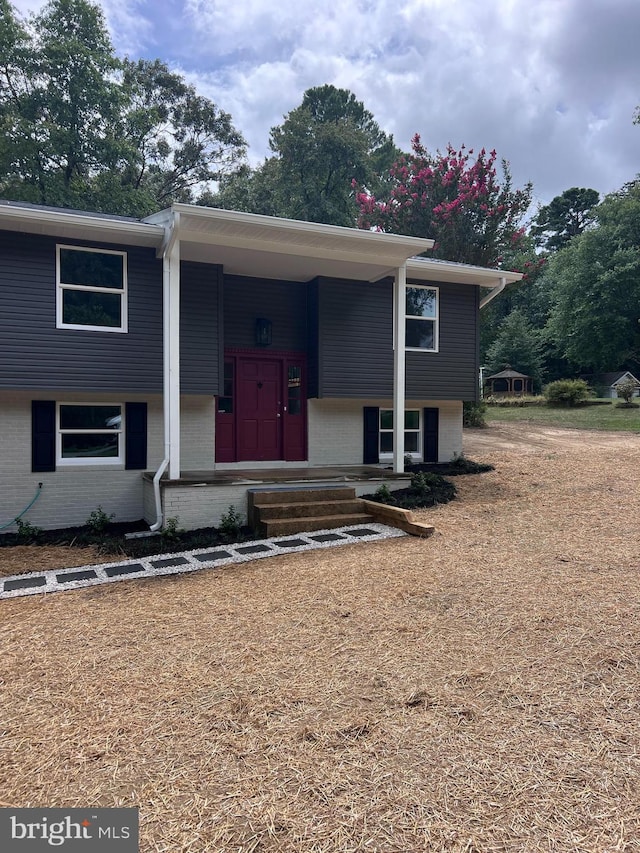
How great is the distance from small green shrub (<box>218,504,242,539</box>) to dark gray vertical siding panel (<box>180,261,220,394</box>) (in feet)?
7.55

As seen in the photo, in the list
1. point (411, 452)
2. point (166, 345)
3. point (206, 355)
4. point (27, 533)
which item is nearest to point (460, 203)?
point (411, 452)

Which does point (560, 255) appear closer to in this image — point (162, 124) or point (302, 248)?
point (162, 124)

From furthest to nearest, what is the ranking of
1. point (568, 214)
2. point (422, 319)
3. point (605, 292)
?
point (568, 214) → point (605, 292) → point (422, 319)

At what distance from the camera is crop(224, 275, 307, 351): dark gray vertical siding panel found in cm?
951

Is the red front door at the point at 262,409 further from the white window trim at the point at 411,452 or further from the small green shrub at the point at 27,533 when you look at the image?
the small green shrub at the point at 27,533

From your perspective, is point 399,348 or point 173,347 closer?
point 173,347

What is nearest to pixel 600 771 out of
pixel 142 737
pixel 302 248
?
pixel 142 737

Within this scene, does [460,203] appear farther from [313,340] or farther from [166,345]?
[166,345]

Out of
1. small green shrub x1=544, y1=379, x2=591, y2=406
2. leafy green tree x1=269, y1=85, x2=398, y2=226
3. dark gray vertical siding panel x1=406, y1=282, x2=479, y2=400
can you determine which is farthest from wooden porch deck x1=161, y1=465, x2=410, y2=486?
leafy green tree x1=269, y1=85, x2=398, y2=226

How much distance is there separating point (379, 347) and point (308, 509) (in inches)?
162

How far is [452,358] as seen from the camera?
10703 mm

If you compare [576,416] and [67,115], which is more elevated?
[67,115]

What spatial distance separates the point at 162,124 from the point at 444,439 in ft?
66.6

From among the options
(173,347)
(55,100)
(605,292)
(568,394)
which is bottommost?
(568,394)
